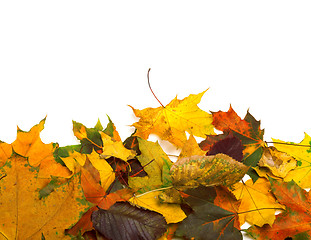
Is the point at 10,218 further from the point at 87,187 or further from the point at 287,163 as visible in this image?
the point at 287,163

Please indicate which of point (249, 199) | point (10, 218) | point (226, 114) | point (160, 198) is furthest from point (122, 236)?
point (226, 114)

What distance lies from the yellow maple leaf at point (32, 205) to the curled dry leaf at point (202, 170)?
22 centimetres

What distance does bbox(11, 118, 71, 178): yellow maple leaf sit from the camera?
0.93 m

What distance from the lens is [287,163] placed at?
1.03 m

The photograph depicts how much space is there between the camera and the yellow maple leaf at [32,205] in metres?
0.78

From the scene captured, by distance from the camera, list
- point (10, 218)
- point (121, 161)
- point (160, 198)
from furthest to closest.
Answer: point (121, 161) < point (160, 198) < point (10, 218)

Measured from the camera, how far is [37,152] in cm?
95

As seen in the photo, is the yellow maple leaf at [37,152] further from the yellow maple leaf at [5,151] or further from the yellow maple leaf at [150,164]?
the yellow maple leaf at [150,164]

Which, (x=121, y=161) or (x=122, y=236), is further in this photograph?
(x=121, y=161)

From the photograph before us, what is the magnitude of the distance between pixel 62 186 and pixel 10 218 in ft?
0.40

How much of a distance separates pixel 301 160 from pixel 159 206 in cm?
43

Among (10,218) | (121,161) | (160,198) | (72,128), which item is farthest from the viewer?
(72,128)

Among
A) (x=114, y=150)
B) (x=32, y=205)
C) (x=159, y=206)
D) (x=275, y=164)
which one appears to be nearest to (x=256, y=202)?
(x=275, y=164)

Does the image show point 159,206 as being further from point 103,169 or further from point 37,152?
point 37,152
